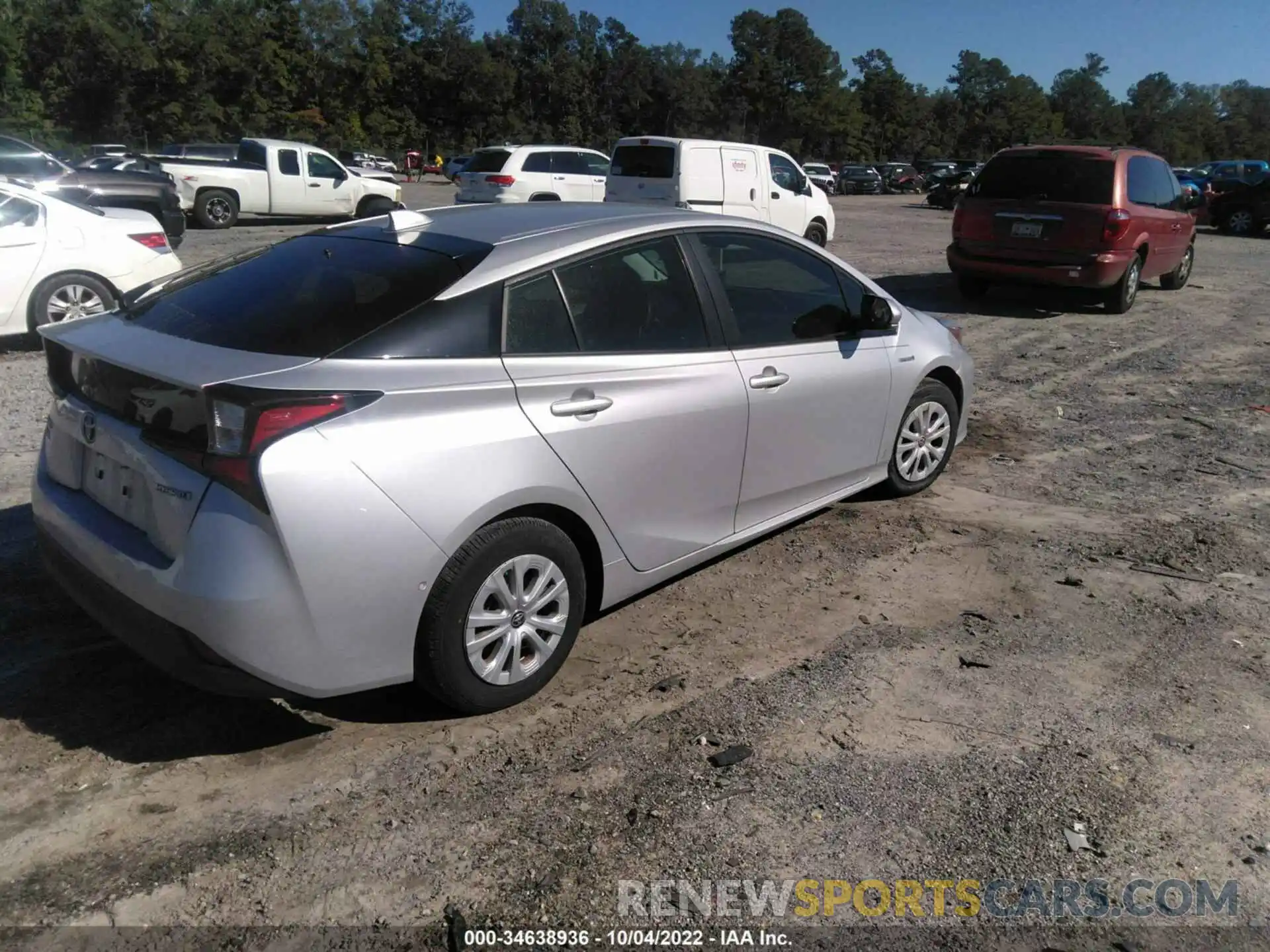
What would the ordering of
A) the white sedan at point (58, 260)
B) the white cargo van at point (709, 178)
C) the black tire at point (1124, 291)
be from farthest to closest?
the white cargo van at point (709, 178)
the black tire at point (1124, 291)
the white sedan at point (58, 260)

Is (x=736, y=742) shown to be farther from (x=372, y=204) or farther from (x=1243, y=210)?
(x=1243, y=210)

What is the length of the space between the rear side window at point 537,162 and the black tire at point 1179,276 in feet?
38.9

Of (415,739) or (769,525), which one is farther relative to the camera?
(769,525)

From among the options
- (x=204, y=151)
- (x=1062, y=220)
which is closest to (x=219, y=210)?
(x=204, y=151)

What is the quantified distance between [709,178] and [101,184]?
982cm

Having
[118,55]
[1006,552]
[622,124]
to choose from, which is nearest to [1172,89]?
[622,124]

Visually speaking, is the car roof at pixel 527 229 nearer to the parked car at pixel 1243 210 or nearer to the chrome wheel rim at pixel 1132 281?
the chrome wheel rim at pixel 1132 281

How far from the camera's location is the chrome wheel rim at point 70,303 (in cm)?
848

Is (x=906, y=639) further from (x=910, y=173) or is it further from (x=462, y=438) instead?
(x=910, y=173)

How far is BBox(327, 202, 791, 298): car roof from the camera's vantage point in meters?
3.56

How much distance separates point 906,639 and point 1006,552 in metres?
1.20

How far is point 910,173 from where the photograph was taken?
180 feet

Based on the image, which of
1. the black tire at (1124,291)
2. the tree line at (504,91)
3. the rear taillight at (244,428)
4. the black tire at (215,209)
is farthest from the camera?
the tree line at (504,91)

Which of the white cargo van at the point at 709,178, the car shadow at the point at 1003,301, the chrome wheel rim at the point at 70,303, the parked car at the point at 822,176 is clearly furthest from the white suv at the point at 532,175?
the parked car at the point at 822,176
